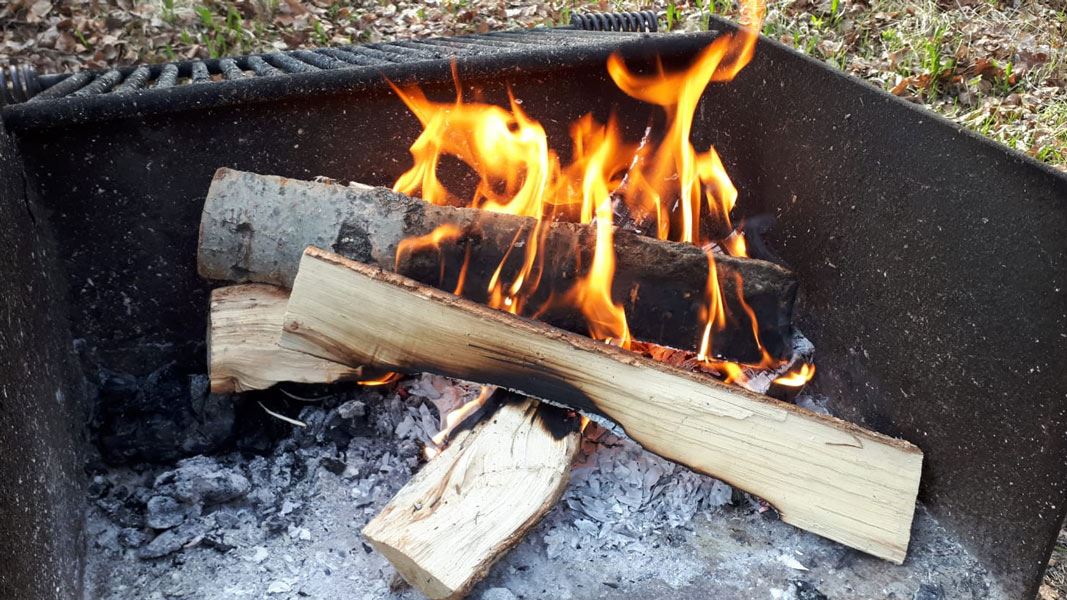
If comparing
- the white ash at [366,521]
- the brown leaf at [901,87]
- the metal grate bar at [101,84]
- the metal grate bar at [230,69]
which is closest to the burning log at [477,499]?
the white ash at [366,521]

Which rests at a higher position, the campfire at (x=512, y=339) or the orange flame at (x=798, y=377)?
the campfire at (x=512, y=339)

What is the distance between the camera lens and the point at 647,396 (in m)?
2.07

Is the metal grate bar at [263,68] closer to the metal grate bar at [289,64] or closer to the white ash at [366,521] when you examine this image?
the metal grate bar at [289,64]

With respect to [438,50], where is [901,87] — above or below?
below

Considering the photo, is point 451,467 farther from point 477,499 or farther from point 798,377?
point 798,377

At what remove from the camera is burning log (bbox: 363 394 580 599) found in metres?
1.81

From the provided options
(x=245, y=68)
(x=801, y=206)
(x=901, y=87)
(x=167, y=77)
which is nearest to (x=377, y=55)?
(x=245, y=68)

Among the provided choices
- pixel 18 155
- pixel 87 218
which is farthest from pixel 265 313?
pixel 18 155

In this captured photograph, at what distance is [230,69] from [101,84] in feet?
1.30

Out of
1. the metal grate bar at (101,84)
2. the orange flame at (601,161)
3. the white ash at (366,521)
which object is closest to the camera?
the white ash at (366,521)

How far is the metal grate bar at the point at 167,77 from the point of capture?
252 cm

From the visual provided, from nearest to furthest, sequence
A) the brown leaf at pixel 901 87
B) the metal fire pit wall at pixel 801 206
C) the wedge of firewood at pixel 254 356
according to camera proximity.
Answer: the metal fire pit wall at pixel 801 206 < the wedge of firewood at pixel 254 356 < the brown leaf at pixel 901 87

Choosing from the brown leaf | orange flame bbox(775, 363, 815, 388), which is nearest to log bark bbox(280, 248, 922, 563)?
orange flame bbox(775, 363, 815, 388)

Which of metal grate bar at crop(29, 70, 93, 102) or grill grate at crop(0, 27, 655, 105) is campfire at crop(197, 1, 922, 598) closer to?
grill grate at crop(0, 27, 655, 105)
